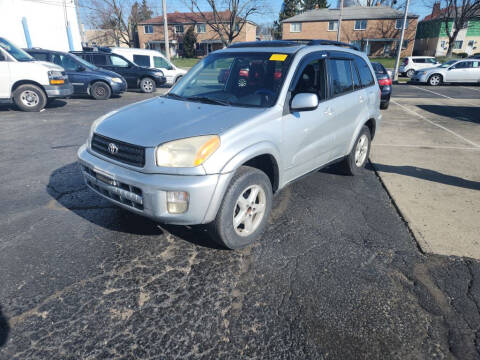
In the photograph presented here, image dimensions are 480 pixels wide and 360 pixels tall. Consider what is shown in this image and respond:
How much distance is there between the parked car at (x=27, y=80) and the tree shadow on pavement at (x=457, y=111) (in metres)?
12.1

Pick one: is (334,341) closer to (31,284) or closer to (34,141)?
(31,284)

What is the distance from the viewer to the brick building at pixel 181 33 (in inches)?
2141

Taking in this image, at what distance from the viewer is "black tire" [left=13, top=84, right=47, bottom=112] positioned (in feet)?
30.4

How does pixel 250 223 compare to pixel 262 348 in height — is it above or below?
above

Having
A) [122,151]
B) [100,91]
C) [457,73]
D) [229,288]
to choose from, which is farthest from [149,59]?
[457,73]

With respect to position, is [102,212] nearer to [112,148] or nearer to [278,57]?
[112,148]

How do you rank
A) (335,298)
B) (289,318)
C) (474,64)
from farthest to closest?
(474,64)
(335,298)
(289,318)

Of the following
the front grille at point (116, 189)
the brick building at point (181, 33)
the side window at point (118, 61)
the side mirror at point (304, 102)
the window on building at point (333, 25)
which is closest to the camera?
the front grille at point (116, 189)

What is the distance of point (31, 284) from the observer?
255 centimetres

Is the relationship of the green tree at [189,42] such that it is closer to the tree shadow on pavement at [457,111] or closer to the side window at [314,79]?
the tree shadow on pavement at [457,111]

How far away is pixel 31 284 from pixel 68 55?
11.7 m

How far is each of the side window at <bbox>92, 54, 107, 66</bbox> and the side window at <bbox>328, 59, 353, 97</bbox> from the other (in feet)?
42.1

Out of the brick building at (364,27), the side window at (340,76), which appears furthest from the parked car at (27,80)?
the brick building at (364,27)

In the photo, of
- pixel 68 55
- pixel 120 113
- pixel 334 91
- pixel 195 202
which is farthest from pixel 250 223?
pixel 68 55
